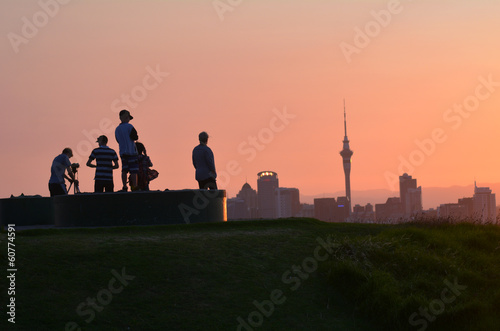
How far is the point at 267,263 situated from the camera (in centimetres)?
A: 1189

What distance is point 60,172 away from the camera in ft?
64.8

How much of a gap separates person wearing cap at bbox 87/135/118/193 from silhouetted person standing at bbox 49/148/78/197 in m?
2.27

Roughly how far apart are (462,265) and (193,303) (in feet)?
18.3

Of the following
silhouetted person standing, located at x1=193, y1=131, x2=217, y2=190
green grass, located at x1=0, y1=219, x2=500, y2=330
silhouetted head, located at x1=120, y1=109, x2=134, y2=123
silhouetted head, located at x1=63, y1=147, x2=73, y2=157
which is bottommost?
green grass, located at x1=0, y1=219, x2=500, y2=330

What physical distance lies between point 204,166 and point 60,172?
4.94 meters

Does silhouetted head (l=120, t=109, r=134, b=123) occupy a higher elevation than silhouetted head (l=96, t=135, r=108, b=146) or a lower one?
higher

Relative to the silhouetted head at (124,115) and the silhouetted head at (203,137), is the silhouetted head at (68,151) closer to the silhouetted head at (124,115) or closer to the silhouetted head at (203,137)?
the silhouetted head at (124,115)

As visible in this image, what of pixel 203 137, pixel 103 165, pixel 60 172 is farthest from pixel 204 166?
pixel 60 172

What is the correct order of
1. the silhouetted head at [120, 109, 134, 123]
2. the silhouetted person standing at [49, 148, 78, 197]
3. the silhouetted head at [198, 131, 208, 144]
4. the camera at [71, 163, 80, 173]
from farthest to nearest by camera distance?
1. the camera at [71, 163, 80, 173]
2. the silhouetted person standing at [49, 148, 78, 197]
3. the silhouetted head at [198, 131, 208, 144]
4. the silhouetted head at [120, 109, 134, 123]

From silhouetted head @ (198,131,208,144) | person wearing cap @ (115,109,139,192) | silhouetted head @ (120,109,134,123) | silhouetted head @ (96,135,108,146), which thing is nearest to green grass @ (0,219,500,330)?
person wearing cap @ (115,109,139,192)

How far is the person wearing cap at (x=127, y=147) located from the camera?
17.2m

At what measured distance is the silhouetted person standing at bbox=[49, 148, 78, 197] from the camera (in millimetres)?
19547

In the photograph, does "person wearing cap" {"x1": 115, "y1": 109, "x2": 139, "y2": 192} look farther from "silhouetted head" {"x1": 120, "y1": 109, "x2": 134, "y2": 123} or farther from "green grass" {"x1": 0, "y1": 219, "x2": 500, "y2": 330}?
"green grass" {"x1": 0, "y1": 219, "x2": 500, "y2": 330}

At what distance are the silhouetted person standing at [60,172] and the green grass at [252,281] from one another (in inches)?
226
